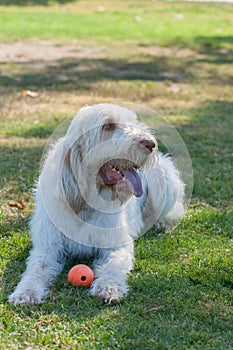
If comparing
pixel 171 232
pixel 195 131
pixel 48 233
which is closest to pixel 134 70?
pixel 195 131

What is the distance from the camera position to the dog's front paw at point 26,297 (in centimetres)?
401

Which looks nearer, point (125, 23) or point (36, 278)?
point (36, 278)

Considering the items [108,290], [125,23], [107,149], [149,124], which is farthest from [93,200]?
[125,23]

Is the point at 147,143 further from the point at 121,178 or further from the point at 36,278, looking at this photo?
the point at 36,278

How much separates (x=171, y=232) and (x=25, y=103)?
4.71m

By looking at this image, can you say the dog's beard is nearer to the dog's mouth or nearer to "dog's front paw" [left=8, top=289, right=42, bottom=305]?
the dog's mouth

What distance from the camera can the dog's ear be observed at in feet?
14.1

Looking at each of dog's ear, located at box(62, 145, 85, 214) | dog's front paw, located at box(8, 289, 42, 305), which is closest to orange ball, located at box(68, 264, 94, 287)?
dog's front paw, located at box(8, 289, 42, 305)

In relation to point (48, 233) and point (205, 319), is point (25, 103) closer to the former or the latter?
point (48, 233)

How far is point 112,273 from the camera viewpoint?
172 inches

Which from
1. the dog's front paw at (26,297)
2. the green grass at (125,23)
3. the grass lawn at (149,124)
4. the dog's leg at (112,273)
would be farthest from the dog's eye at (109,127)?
the green grass at (125,23)

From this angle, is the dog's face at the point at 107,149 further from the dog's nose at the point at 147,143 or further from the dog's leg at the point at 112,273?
the dog's leg at the point at 112,273

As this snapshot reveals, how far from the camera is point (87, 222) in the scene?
14.9 feet

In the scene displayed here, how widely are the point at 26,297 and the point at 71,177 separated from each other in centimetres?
86
